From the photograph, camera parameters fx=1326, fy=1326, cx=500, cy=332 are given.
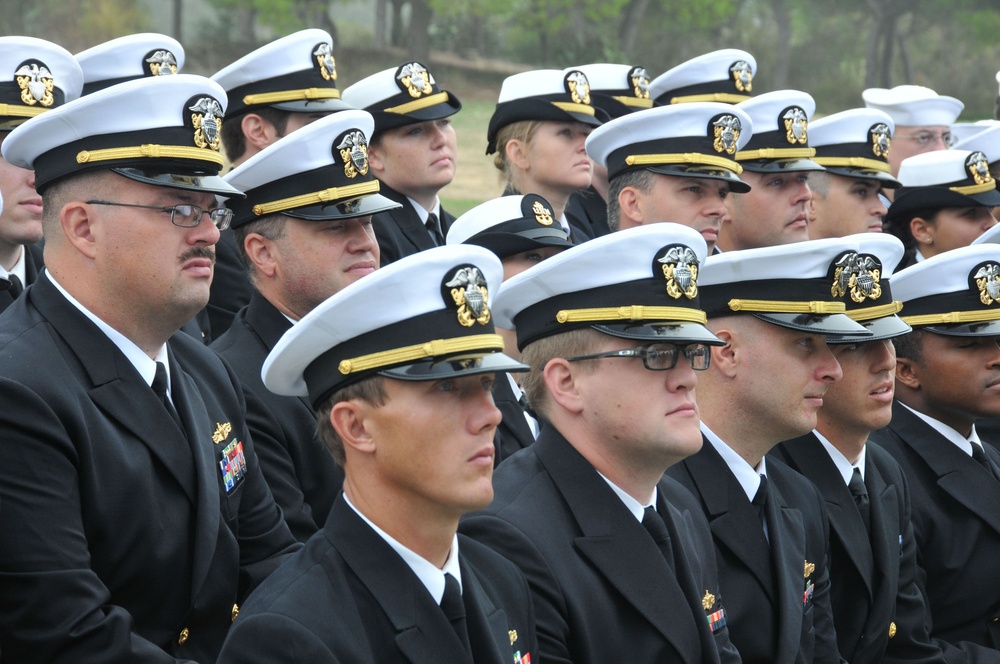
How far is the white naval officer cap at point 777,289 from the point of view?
4.48 m

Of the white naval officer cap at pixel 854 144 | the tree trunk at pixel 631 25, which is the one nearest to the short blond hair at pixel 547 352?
the white naval officer cap at pixel 854 144

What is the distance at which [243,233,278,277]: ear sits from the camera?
4.59 metres

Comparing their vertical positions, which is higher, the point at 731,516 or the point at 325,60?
the point at 325,60

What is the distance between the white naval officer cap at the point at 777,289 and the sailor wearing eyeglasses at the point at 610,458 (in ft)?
2.15

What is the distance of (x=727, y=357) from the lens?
4461mm

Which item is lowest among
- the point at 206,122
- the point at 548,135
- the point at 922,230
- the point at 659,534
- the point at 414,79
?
the point at 922,230

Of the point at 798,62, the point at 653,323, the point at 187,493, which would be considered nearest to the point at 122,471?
the point at 187,493

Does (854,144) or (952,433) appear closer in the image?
(952,433)

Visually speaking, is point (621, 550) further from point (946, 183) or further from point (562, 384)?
point (946, 183)

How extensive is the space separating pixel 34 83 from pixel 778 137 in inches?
147

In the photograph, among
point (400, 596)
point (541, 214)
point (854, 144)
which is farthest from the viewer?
point (854, 144)

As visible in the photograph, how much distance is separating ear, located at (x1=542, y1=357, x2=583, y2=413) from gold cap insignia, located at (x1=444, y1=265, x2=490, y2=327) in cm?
64

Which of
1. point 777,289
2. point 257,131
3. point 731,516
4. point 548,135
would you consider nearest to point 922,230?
point 548,135

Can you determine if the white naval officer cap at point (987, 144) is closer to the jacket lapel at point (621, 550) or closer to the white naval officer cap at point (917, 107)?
the white naval officer cap at point (917, 107)
